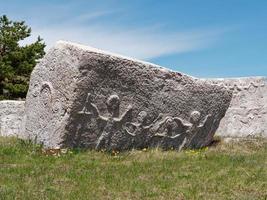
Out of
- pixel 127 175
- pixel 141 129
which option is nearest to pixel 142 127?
pixel 141 129

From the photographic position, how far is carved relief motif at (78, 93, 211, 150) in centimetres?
993

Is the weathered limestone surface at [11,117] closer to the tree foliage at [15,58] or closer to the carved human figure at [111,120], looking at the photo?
the carved human figure at [111,120]

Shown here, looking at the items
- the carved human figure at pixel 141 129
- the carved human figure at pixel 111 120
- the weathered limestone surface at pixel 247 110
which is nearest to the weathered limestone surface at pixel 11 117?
the carved human figure at pixel 111 120

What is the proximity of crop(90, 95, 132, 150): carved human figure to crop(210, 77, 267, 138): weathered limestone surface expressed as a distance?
555cm

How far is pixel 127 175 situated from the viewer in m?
8.34

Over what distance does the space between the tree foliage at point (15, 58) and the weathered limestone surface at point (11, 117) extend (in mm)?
7317

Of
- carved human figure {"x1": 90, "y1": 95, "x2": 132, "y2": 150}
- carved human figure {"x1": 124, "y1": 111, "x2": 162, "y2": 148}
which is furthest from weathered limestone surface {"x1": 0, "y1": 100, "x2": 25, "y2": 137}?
carved human figure {"x1": 124, "y1": 111, "x2": 162, "y2": 148}

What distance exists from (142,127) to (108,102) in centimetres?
107

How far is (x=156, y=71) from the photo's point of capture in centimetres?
1052

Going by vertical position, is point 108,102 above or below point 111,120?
above

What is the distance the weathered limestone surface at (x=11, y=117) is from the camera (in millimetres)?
12258

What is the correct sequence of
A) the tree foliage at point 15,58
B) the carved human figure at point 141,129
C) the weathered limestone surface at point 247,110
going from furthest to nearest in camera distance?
the tree foliage at point 15,58
the weathered limestone surface at point 247,110
the carved human figure at point 141,129

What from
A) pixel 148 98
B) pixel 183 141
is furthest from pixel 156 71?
pixel 183 141

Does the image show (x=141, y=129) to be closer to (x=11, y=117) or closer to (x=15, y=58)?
(x=11, y=117)
